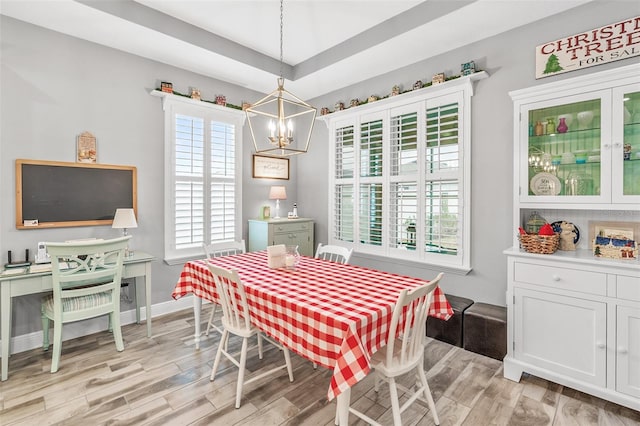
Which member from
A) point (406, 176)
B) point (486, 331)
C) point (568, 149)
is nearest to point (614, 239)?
point (568, 149)

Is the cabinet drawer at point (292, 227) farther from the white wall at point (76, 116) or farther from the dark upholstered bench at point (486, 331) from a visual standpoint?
the dark upholstered bench at point (486, 331)

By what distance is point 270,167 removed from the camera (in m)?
4.69

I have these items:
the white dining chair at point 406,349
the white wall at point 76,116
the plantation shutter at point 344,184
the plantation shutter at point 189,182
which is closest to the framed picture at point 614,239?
the white dining chair at point 406,349

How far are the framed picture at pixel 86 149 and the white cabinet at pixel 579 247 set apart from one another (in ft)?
12.6

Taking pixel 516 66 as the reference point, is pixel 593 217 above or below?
below

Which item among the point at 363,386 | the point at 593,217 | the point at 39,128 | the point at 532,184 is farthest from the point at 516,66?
the point at 39,128

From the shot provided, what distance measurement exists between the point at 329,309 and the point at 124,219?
2477mm

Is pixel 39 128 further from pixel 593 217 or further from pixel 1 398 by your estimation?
pixel 593 217

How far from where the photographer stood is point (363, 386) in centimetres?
227

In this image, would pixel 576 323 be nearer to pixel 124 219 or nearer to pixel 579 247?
pixel 579 247

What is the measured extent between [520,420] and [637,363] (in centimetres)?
79

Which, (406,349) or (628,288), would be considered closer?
(406,349)

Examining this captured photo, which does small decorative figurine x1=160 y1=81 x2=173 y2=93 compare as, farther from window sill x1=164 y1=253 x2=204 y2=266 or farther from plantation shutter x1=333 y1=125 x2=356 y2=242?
plantation shutter x1=333 y1=125 x2=356 y2=242

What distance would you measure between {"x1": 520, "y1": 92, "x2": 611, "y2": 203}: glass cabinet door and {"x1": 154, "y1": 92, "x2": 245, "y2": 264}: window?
3.28m
